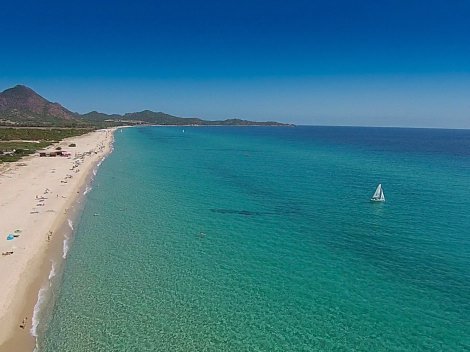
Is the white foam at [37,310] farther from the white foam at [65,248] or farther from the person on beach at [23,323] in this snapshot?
the white foam at [65,248]

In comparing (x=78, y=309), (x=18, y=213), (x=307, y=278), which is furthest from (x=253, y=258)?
(x=18, y=213)

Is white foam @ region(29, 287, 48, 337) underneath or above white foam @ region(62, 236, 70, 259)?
underneath

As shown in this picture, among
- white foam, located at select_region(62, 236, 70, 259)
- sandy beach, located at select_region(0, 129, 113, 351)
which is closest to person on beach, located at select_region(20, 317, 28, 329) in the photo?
sandy beach, located at select_region(0, 129, 113, 351)

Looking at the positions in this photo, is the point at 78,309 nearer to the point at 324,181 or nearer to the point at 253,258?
the point at 253,258

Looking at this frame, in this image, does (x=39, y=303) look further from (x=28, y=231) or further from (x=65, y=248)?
(x=28, y=231)

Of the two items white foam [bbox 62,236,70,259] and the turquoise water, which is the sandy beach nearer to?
white foam [bbox 62,236,70,259]

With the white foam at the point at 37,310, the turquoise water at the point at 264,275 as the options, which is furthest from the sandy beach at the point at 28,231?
the turquoise water at the point at 264,275
